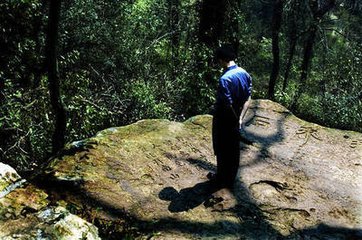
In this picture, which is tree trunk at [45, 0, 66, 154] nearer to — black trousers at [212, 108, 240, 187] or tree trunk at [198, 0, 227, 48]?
black trousers at [212, 108, 240, 187]

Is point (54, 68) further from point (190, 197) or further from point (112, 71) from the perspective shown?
point (112, 71)

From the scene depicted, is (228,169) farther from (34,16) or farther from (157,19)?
(157,19)

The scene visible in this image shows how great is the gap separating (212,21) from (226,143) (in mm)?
7167

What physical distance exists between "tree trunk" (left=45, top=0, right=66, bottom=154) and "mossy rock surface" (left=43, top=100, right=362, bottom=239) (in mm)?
812

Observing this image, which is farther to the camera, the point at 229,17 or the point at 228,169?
the point at 229,17

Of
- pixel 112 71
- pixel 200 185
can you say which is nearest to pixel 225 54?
pixel 200 185

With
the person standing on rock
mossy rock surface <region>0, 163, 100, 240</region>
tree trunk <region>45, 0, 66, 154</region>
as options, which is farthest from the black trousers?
tree trunk <region>45, 0, 66, 154</region>

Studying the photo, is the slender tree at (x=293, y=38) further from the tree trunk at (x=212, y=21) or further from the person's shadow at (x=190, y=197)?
the person's shadow at (x=190, y=197)

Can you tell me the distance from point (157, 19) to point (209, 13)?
3.64 m

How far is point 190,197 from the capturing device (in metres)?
5.81

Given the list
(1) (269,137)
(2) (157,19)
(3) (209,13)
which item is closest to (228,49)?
(1) (269,137)

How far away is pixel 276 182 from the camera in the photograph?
6688 mm

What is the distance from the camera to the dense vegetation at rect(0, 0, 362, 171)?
8055mm

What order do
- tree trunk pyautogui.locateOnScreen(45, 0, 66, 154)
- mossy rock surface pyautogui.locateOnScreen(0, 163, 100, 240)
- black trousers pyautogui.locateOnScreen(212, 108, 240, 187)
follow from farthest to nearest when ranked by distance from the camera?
tree trunk pyautogui.locateOnScreen(45, 0, 66, 154) → black trousers pyautogui.locateOnScreen(212, 108, 240, 187) → mossy rock surface pyautogui.locateOnScreen(0, 163, 100, 240)
